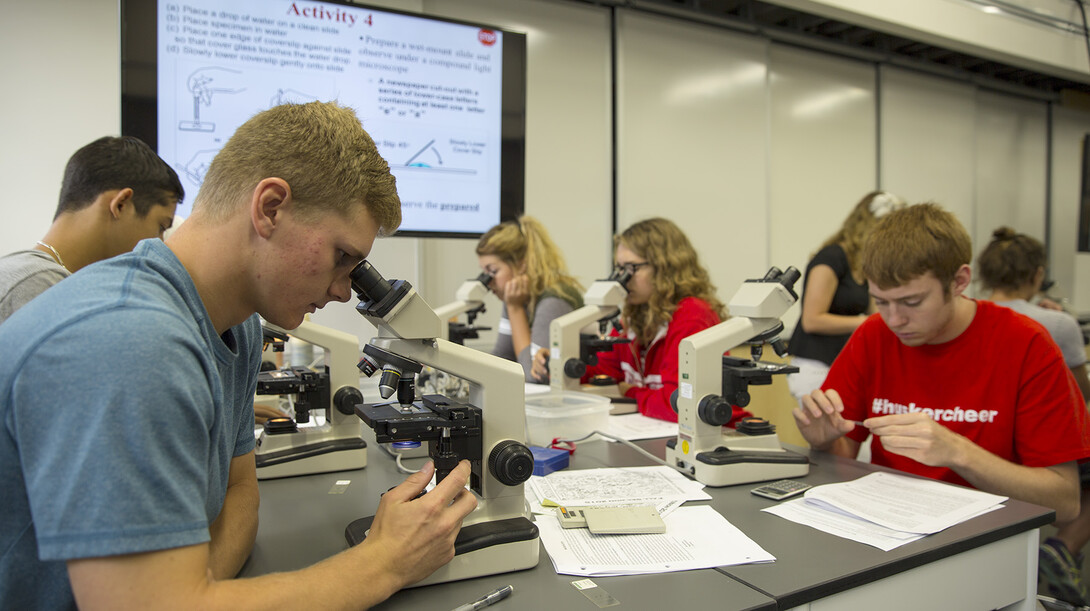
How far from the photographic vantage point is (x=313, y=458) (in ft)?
4.74

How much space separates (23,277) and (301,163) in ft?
4.04

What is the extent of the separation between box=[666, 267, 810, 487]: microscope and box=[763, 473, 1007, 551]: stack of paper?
5.5 inches

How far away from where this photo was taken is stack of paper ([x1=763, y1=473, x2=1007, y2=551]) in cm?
110

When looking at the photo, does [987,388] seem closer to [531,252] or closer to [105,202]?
[531,252]

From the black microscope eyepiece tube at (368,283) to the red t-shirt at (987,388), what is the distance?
1.35 meters

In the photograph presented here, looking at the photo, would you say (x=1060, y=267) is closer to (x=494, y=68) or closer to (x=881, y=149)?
(x=881, y=149)

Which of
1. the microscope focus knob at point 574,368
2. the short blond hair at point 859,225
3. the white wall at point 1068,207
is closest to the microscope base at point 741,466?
the microscope focus knob at point 574,368

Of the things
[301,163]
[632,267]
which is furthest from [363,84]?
[301,163]

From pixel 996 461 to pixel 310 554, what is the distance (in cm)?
137

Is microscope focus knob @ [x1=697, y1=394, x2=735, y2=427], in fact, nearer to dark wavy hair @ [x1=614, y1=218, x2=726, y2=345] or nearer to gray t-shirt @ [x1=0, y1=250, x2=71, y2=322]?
dark wavy hair @ [x1=614, y1=218, x2=726, y2=345]

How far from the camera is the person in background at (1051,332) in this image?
1.45m

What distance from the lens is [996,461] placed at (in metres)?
1.35

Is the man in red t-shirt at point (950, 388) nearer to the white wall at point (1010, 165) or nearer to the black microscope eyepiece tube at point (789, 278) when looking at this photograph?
the black microscope eyepiece tube at point (789, 278)

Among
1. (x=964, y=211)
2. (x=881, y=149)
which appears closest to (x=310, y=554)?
(x=881, y=149)
